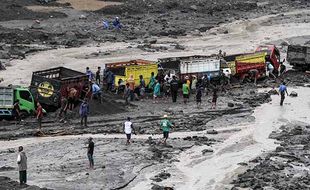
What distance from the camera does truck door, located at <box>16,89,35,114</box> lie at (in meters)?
36.6

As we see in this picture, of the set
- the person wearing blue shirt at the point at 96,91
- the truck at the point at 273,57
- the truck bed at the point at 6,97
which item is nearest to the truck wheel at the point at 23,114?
the truck bed at the point at 6,97

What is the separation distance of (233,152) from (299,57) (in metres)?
21.9

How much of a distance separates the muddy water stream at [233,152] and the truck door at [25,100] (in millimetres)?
9883

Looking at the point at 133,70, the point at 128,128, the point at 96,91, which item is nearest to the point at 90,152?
the point at 128,128

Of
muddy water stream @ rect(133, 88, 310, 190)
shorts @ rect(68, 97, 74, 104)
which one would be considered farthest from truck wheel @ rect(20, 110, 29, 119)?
muddy water stream @ rect(133, 88, 310, 190)

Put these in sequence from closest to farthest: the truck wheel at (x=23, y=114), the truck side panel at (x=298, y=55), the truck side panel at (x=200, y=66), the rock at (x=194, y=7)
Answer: the truck wheel at (x=23, y=114) → the truck side panel at (x=200, y=66) → the truck side panel at (x=298, y=55) → the rock at (x=194, y=7)

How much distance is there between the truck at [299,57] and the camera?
2030 inches

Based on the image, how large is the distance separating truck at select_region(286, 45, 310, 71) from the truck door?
890 inches

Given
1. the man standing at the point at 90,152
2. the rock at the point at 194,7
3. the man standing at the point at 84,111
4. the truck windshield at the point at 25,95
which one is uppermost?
the rock at the point at 194,7

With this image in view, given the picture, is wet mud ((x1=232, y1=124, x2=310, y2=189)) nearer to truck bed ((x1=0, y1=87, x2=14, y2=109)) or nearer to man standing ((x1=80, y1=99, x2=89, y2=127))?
man standing ((x1=80, y1=99, x2=89, y2=127))

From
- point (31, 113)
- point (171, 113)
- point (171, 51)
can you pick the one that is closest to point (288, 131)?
point (171, 113)

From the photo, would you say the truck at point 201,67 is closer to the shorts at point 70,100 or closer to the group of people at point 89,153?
the shorts at point 70,100

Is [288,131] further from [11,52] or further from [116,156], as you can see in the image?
[11,52]

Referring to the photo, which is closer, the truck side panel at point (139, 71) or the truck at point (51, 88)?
the truck at point (51, 88)
